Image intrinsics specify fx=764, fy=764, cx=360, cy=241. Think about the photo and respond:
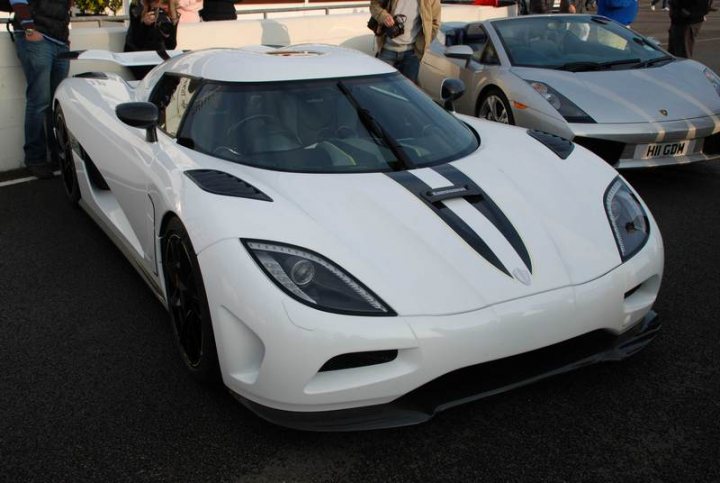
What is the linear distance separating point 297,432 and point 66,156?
3.25 m

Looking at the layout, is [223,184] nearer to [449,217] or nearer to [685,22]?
[449,217]

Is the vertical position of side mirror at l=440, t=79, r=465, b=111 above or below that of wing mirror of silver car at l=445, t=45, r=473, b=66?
above

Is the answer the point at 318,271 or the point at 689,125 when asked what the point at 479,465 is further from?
the point at 689,125

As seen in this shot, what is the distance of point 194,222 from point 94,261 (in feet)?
5.97

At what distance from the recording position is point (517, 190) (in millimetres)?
3137

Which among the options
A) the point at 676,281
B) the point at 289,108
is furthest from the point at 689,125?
the point at 289,108

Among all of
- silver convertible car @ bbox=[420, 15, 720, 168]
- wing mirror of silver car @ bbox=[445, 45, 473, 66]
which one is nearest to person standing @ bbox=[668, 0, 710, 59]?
silver convertible car @ bbox=[420, 15, 720, 168]

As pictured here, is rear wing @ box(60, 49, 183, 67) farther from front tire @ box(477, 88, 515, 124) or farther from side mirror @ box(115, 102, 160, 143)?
front tire @ box(477, 88, 515, 124)

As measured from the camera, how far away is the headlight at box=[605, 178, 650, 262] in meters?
2.96

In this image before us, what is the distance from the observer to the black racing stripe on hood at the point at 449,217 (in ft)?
8.91

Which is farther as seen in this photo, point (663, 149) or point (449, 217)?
point (663, 149)

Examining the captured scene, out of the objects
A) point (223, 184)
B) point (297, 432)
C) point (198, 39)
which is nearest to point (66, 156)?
point (223, 184)

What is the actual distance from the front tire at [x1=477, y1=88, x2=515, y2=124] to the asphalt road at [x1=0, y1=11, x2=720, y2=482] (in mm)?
2615

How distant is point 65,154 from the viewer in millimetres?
5152
